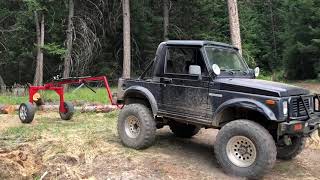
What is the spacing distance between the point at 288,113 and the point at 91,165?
11.0 ft

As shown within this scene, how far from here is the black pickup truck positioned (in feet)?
24.1

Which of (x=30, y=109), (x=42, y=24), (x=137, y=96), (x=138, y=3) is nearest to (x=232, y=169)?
(x=137, y=96)

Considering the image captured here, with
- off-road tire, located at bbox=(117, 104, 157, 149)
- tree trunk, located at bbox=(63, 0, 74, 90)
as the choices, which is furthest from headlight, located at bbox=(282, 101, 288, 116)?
tree trunk, located at bbox=(63, 0, 74, 90)

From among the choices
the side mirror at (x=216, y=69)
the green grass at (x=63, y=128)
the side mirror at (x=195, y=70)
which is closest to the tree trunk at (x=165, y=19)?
the green grass at (x=63, y=128)

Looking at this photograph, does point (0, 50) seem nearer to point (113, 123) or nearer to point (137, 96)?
point (113, 123)

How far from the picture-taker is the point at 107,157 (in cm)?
841

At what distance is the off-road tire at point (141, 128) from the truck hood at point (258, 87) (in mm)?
1696

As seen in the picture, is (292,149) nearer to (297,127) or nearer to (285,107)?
(297,127)

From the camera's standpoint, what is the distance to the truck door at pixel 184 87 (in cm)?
823

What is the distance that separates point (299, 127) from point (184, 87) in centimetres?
217

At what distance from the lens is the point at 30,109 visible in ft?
41.2

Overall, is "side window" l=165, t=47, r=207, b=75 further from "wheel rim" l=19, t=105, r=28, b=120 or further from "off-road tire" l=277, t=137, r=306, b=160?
"wheel rim" l=19, t=105, r=28, b=120

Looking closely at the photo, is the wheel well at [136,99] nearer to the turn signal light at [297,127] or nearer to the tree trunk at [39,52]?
the turn signal light at [297,127]

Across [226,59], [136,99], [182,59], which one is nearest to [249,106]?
[226,59]
